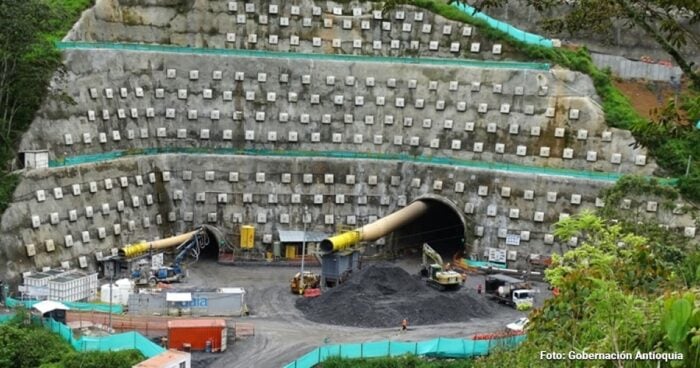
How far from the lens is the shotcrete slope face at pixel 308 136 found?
49.7 m

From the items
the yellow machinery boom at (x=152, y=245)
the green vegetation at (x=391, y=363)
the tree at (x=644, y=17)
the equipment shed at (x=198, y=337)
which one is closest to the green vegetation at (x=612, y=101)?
the green vegetation at (x=391, y=363)

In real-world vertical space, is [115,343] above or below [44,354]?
below

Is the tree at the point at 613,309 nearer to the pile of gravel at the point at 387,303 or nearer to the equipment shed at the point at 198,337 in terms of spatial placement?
the pile of gravel at the point at 387,303

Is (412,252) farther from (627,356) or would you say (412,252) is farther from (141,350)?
(627,356)

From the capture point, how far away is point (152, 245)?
48906 mm

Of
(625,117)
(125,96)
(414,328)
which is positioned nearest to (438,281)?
(414,328)

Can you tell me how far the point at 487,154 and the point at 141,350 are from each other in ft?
80.5

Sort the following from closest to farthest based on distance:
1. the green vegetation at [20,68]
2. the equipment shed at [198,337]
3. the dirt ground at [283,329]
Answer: the dirt ground at [283,329], the equipment shed at [198,337], the green vegetation at [20,68]

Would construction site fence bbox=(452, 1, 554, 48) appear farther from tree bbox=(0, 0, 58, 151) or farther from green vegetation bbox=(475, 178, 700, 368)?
green vegetation bbox=(475, 178, 700, 368)

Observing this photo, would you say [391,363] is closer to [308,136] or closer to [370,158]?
[370,158]

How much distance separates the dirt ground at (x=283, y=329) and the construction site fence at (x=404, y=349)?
1.27m

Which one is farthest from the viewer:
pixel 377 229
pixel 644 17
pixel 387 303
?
pixel 377 229

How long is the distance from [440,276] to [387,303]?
399 cm

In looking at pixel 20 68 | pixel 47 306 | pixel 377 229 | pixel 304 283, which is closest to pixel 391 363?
pixel 304 283
